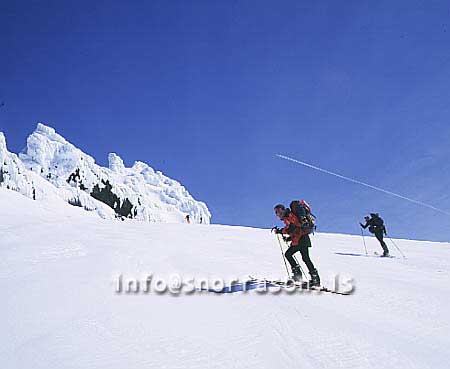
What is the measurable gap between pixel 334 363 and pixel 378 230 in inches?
477

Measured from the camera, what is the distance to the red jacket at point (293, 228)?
6160mm

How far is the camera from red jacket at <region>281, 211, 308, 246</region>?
243 inches

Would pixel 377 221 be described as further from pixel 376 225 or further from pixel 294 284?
pixel 294 284

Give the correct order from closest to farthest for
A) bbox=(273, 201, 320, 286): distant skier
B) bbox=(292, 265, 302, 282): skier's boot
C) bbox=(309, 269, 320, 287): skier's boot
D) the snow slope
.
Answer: the snow slope, bbox=(309, 269, 320, 287): skier's boot, bbox=(273, 201, 320, 286): distant skier, bbox=(292, 265, 302, 282): skier's boot

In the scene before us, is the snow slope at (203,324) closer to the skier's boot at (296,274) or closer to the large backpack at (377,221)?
the skier's boot at (296,274)

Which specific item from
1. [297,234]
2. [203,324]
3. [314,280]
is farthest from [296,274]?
[203,324]

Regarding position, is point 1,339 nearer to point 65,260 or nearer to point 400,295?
point 65,260

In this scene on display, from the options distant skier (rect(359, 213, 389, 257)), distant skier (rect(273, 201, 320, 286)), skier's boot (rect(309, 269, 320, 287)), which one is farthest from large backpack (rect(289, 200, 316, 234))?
distant skier (rect(359, 213, 389, 257))

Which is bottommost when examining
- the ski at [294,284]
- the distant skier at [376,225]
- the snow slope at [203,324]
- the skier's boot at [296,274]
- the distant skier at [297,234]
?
the snow slope at [203,324]

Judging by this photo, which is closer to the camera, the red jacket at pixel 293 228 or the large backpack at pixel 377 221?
the red jacket at pixel 293 228

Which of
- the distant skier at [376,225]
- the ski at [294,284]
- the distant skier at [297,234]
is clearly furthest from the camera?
the distant skier at [376,225]

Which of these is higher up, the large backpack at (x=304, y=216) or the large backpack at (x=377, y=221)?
the large backpack at (x=377, y=221)

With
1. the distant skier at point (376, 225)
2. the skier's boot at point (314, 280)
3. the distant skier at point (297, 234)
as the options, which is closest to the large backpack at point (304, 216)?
the distant skier at point (297, 234)

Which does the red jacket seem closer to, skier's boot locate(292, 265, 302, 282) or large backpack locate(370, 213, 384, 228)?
skier's boot locate(292, 265, 302, 282)
